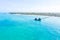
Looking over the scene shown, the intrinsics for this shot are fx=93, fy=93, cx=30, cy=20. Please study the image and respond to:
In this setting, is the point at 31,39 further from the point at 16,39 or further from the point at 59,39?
the point at 59,39

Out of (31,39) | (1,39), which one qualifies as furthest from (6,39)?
(31,39)

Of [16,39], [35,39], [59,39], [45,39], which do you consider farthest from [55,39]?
[16,39]

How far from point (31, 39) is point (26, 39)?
45cm

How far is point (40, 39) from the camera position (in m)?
8.35

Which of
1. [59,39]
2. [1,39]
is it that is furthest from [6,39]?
[59,39]

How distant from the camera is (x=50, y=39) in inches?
333

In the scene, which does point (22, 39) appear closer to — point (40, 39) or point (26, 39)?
point (26, 39)

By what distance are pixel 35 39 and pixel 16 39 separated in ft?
5.51

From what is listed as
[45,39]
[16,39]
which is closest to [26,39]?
[16,39]

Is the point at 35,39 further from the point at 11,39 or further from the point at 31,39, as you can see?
the point at 11,39

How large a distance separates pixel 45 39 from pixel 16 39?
8.63ft

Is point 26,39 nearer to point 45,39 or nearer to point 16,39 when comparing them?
point 16,39

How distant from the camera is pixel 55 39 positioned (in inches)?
335

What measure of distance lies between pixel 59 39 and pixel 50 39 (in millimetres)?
802
